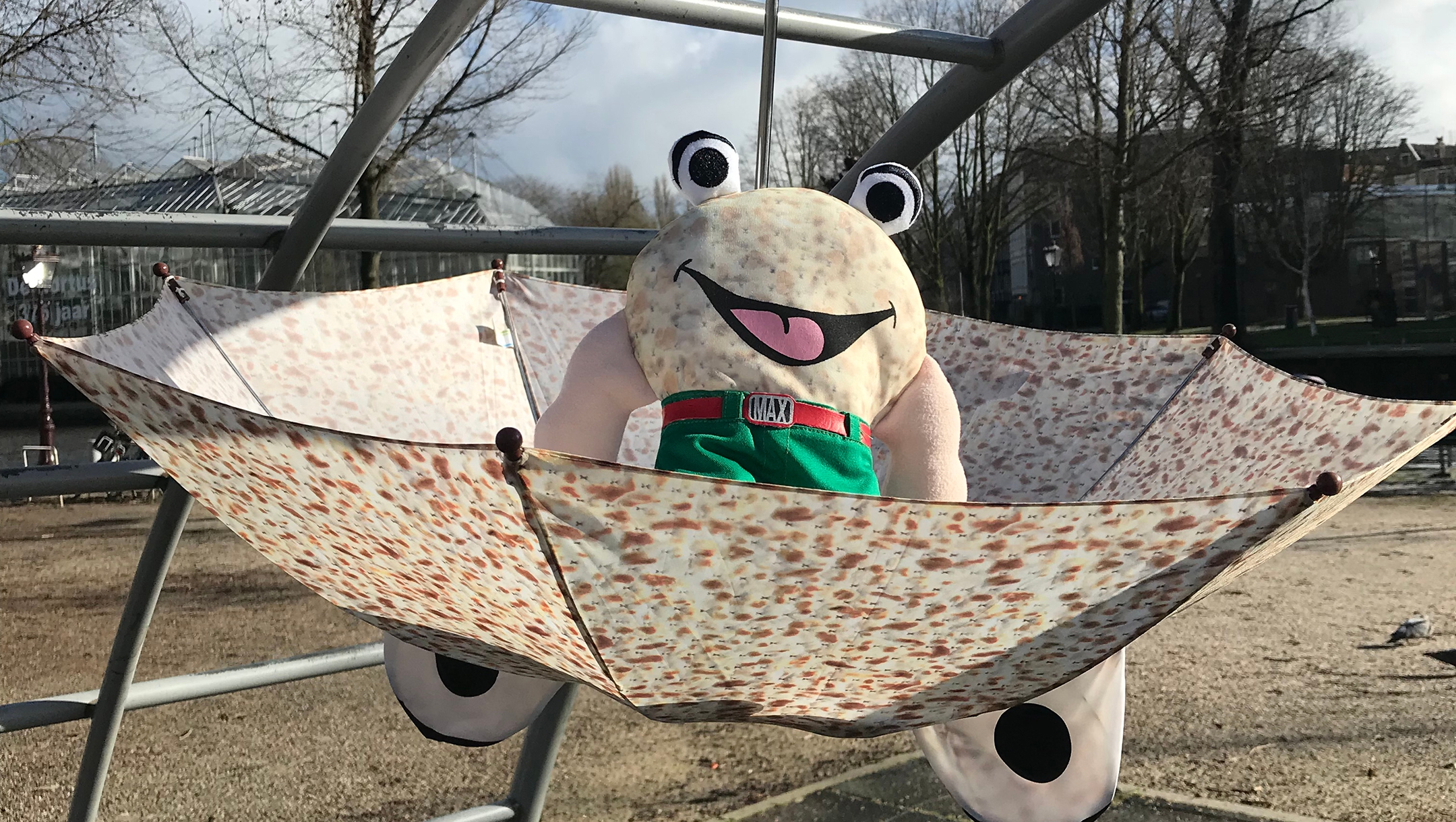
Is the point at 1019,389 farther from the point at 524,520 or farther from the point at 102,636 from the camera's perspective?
the point at 102,636

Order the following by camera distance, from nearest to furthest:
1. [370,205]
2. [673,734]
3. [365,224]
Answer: [365,224] < [673,734] < [370,205]

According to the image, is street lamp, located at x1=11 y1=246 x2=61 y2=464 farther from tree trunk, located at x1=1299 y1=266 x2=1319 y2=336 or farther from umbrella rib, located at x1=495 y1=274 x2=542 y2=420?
tree trunk, located at x1=1299 y1=266 x2=1319 y2=336

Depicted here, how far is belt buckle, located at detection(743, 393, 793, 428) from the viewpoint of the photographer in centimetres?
115

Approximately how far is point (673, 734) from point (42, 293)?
13.6 metres

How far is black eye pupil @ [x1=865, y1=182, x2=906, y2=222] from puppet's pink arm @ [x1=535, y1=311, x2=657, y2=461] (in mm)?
295

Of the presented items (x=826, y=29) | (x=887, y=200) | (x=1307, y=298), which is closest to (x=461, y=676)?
(x=887, y=200)

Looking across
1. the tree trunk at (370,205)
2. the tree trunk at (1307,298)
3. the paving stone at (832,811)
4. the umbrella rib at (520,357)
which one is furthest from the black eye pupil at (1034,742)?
the tree trunk at (1307,298)

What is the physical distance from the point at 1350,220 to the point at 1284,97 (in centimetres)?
559

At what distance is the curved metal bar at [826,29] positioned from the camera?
150 centimetres

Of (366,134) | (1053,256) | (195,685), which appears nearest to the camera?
(366,134)

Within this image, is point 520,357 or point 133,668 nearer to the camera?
point 520,357

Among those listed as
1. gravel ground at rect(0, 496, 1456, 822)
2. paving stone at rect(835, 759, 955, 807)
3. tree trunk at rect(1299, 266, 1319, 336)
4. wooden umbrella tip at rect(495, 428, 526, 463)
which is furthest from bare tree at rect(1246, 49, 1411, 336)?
wooden umbrella tip at rect(495, 428, 526, 463)

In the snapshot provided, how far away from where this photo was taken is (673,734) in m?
4.88

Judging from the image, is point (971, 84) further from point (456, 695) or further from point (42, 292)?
point (42, 292)
